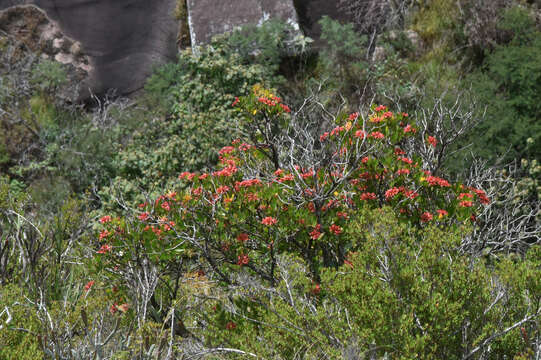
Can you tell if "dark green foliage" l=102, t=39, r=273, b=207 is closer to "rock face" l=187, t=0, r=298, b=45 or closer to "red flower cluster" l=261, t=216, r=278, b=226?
"rock face" l=187, t=0, r=298, b=45

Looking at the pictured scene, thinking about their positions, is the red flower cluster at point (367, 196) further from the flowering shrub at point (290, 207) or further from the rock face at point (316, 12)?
the rock face at point (316, 12)

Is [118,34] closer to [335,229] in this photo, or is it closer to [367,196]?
[367,196]

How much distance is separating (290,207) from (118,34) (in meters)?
10.1

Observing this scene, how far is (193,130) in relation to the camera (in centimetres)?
874

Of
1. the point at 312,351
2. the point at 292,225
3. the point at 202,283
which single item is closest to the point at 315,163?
the point at 292,225

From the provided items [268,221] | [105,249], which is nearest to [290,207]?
[268,221]

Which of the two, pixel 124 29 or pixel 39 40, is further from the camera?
pixel 124 29

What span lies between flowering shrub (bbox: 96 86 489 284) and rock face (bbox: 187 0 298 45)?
6.55 m

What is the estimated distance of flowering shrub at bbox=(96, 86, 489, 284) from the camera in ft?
14.3

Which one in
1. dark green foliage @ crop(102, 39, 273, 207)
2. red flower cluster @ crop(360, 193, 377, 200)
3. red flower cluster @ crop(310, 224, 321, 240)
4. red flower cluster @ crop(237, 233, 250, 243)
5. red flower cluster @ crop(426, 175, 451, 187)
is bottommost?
dark green foliage @ crop(102, 39, 273, 207)

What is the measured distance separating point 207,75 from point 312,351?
6.83 metres

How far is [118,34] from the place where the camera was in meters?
13.1

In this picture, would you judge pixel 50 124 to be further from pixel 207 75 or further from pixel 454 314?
pixel 454 314

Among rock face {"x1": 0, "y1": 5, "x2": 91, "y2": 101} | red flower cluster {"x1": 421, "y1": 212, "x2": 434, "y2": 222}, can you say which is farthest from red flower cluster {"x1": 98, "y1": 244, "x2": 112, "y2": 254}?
rock face {"x1": 0, "y1": 5, "x2": 91, "y2": 101}
